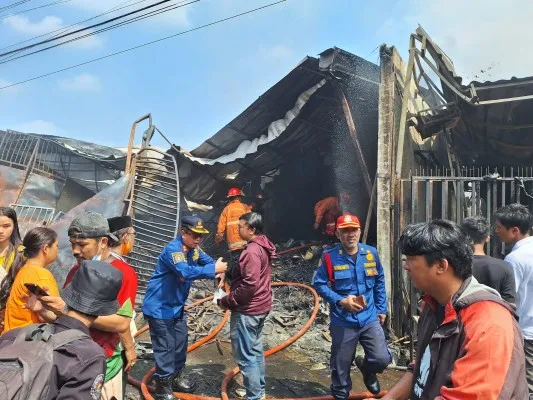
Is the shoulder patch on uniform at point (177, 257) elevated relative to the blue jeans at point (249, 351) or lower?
elevated

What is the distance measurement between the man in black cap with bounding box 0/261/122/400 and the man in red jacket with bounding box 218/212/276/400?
189 cm

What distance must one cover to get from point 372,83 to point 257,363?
516 cm

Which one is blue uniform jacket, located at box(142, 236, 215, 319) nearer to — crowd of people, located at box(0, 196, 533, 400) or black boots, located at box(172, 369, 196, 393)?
crowd of people, located at box(0, 196, 533, 400)

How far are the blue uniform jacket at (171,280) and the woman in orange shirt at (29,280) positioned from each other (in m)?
1.30

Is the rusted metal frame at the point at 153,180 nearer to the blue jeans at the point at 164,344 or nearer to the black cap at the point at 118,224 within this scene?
the blue jeans at the point at 164,344

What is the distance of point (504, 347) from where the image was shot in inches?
55.2

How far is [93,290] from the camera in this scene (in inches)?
78.8

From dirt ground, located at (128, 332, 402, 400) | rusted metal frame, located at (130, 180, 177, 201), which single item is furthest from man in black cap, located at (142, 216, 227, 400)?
rusted metal frame, located at (130, 180, 177, 201)

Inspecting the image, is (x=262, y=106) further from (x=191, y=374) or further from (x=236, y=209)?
(x=191, y=374)

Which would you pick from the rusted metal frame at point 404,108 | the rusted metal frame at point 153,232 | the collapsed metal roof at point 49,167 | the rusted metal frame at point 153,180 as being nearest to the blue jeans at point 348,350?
the rusted metal frame at point 404,108

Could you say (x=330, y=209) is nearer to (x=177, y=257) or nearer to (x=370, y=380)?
(x=370, y=380)

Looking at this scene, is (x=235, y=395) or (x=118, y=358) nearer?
(x=118, y=358)

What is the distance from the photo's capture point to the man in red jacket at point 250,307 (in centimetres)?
391

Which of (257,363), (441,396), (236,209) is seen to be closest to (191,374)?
(257,363)
